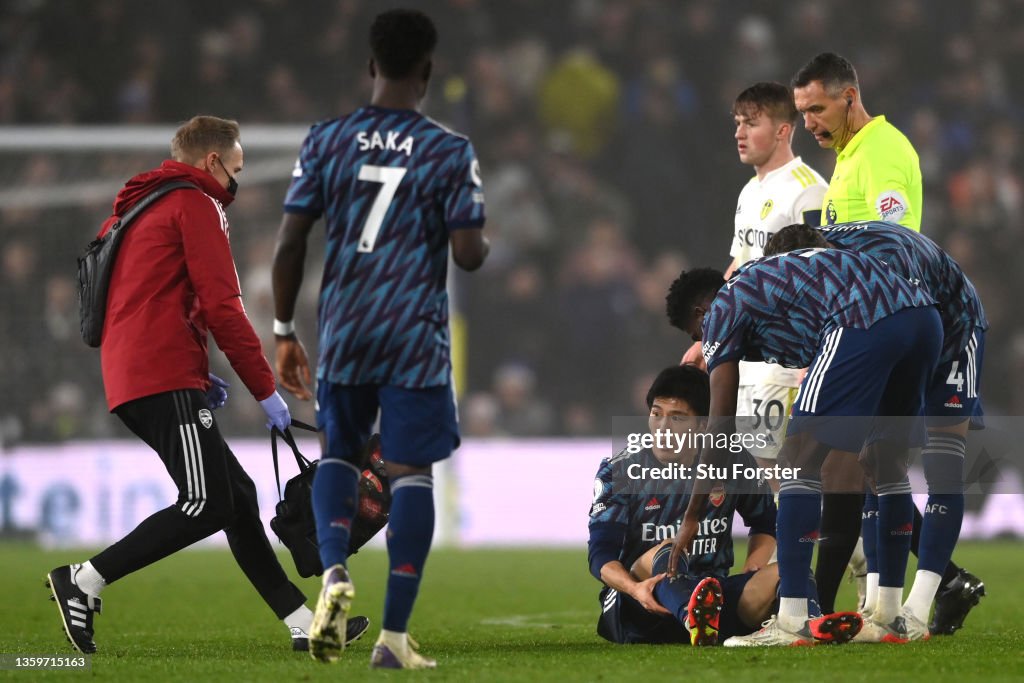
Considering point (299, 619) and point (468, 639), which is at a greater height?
point (299, 619)

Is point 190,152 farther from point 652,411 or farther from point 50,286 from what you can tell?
point 50,286

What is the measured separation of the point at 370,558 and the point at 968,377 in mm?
7125

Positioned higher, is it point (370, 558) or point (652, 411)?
point (652, 411)

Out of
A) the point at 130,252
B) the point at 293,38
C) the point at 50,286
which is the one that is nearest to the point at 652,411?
the point at 130,252

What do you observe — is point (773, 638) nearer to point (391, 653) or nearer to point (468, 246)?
point (391, 653)

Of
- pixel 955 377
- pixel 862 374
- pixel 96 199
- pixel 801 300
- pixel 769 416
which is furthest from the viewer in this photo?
pixel 96 199

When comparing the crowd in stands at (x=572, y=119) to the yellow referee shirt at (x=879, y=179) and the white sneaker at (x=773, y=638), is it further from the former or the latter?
the white sneaker at (x=773, y=638)

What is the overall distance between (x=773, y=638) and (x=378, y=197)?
1919 mm

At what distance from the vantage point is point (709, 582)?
15.5 ft

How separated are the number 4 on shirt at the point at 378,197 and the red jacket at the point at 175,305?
910 millimetres

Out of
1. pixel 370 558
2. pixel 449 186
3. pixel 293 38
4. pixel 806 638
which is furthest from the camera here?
pixel 293 38

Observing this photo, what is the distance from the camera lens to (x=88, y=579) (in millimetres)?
4902

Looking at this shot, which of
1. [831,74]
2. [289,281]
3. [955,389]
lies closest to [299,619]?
[289,281]

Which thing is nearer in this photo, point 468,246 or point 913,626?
point 468,246
